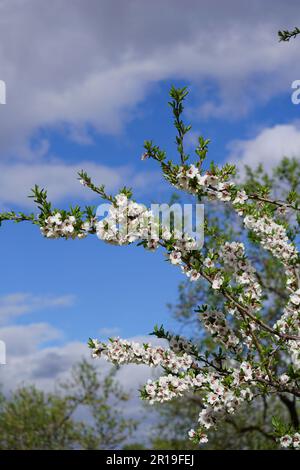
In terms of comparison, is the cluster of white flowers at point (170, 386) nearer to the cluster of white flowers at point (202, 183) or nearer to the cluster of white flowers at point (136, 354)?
the cluster of white flowers at point (136, 354)

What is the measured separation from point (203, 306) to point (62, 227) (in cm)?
179

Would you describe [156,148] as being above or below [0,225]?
above

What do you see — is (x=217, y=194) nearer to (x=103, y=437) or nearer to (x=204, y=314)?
(x=204, y=314)

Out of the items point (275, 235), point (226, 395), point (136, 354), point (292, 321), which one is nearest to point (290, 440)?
point (226, 395)

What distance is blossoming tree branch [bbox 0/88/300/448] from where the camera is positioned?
Answer: 259 inches

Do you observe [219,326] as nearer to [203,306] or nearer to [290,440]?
[203,306]

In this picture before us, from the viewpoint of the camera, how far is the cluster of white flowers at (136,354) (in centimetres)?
721

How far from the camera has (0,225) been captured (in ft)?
23.0

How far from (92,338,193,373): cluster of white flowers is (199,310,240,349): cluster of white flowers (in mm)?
421

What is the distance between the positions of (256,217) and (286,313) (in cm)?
149

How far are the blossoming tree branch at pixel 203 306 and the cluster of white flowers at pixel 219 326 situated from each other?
11 mm

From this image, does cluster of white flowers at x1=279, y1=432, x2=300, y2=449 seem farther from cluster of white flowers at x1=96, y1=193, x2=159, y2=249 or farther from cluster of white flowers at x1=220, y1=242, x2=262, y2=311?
cluster of white flowers at x1=96, y1=193, x2=159, y2=249

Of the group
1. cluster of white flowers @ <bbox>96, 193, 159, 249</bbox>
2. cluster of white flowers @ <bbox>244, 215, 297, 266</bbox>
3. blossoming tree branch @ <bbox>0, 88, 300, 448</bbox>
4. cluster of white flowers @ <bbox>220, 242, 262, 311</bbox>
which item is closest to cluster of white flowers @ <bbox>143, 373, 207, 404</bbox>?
blossoming tree branch @ <bbox>0, 88, 300, 448</bbox>
